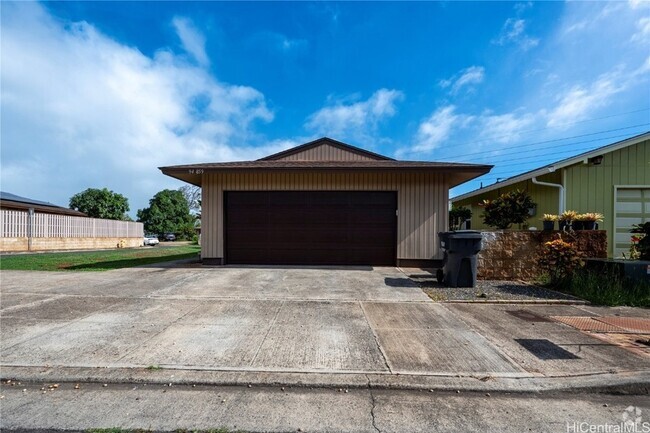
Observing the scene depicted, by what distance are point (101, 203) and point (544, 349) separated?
157ft

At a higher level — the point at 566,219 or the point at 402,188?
the point at 402,188

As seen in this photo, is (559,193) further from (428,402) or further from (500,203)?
(428,402)

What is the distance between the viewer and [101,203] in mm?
39625

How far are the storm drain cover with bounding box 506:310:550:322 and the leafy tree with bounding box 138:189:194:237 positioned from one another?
4698 centimetres

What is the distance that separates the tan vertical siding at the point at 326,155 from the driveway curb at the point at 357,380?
11864mm

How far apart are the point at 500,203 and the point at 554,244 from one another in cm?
229

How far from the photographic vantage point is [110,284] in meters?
7.19

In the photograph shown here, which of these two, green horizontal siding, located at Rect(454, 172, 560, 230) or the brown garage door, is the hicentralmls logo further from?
green horizontal siding, located at Rect(454, 172, 560, 230)

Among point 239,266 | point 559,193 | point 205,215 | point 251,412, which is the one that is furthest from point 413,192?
point 251,412

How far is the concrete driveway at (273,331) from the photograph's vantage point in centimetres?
336

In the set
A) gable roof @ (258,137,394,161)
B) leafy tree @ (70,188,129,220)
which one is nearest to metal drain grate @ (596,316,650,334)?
gable roof @ (258,137,394,161)

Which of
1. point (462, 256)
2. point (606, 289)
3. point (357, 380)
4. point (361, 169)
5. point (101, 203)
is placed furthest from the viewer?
point (101, 203)

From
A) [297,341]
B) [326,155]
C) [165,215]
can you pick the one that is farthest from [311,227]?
[165,215]

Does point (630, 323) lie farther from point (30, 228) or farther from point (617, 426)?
point (30, 228)
